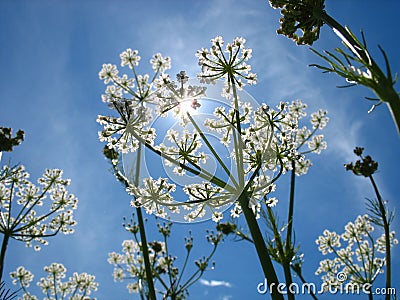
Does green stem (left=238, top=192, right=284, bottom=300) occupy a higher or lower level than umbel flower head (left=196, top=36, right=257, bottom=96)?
lower

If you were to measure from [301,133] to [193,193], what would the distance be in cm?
512

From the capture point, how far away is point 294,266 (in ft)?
20.1

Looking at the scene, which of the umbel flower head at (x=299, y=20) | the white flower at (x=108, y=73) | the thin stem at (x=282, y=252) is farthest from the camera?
the white flower at (x=108, y=73)

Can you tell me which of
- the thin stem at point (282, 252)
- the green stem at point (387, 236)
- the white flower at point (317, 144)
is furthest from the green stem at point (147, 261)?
the white flower at point (317, 144)

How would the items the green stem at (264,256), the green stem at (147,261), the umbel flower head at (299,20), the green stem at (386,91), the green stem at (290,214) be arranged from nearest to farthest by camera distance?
the green stem at (386,91) < the green stem at (264,256) < the umbel flower head at (299,20) < the green stem at (147,261) < the green stem at (290,214)

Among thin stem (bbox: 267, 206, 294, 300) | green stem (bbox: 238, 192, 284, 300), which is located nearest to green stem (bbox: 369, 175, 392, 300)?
thin stem (bbox: 267, 206, 294, 300)

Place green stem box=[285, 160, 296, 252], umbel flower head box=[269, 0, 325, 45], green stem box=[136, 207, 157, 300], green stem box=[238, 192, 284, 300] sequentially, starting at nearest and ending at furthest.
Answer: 1. green stem box=[238, 192, 284, 300]
2. umbel flower head box=[269, 0, 325, 45]
3. green stem box=[136, 207, 157, 300]
4. green stem box=[285, 160, 296, 252]

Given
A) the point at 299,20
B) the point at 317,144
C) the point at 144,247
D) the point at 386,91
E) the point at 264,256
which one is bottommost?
the point at 264,256

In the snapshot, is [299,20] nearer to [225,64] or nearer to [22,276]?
[225,64]

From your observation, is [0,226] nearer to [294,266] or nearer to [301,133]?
[294,266]

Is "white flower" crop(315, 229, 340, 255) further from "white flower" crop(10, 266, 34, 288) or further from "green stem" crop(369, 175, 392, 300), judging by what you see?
"white flower" crop(10, 266, 34, 288)

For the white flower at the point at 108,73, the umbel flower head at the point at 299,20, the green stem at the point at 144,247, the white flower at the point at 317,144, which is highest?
the white flower at the point at 108,73

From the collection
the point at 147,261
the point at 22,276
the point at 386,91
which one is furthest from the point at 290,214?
the point at 22,276

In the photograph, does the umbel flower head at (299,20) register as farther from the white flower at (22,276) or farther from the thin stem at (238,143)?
the white flower at (22,276)
